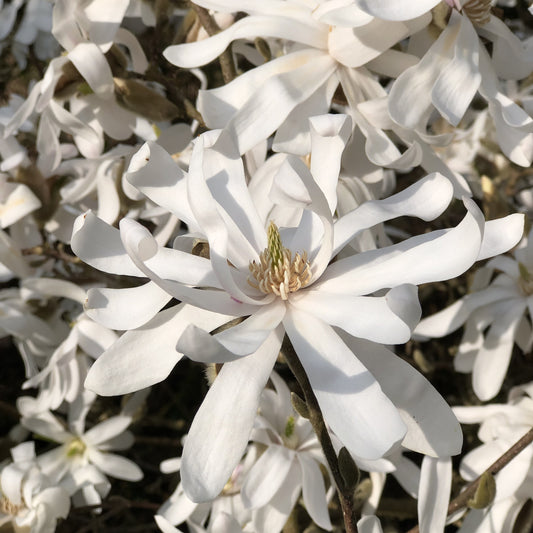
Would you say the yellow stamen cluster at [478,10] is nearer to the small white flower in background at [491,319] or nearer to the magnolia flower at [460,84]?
the magnolia flower at [460,84]

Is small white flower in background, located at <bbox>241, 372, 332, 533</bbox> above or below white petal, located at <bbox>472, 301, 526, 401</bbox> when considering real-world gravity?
above

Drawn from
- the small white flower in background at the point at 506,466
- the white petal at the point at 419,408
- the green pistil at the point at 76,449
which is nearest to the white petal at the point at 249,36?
the white petal at the point at 419,408

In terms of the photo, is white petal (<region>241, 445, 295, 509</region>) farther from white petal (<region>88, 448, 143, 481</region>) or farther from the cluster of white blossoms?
white petal (<region>88, 448, 143, 481</region>)

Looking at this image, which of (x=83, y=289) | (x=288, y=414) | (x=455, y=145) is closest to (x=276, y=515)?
(x=288, y=414)

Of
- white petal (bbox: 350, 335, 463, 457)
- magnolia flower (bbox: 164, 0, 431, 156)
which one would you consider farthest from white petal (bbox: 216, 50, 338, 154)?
white petal (bbox: 350, 335, 463, 457)

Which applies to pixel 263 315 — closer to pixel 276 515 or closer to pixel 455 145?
pixel 276 515

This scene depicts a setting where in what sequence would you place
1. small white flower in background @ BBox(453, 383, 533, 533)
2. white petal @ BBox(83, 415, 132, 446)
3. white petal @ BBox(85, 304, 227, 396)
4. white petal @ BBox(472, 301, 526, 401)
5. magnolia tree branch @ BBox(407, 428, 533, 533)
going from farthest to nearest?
white petal @ BBox(83, 415, 132, 446)
white petal @ BBox(472, 301, 526, 401)
small white flower in background @ BBox(453, 383, 533, 533)
magnolia tree branch @ BBox(407, 428, 533, 533)
white petal @ BBox(85, 304, 227, 396)
